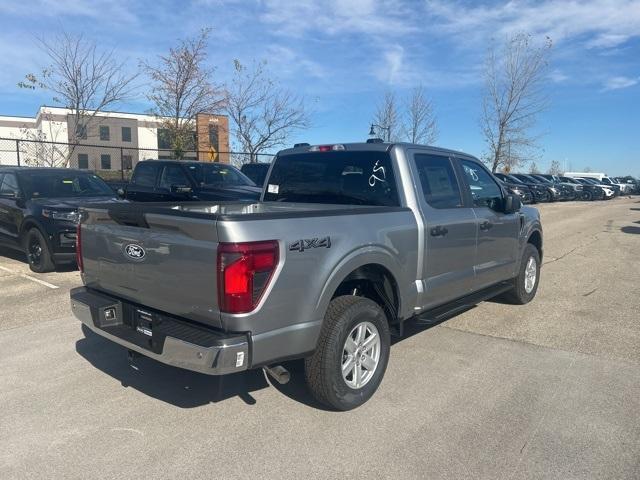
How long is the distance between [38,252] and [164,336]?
19.4 feet

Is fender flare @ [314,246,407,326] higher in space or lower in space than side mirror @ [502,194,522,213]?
lower

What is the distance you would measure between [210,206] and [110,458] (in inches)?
108

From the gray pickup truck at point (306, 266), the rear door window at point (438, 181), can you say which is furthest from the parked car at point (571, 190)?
the gray pickup truck at point (306, 266)

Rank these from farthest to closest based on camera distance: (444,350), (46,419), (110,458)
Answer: (444,350) < (46,419) < (110,458)

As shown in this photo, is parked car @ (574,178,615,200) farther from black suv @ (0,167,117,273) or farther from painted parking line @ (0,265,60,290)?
painted parking line @ (0,265,60,290)

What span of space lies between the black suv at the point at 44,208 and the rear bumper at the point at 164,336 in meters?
4.20

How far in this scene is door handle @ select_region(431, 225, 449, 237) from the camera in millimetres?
4324

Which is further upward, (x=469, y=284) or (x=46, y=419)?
(x=469, y=284)

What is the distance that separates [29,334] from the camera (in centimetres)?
513

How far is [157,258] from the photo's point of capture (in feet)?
10.4

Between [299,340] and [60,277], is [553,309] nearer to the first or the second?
[299,340]

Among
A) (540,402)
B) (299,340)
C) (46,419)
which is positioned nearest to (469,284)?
(540,402)

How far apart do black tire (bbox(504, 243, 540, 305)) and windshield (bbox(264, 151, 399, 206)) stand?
272 centimetres

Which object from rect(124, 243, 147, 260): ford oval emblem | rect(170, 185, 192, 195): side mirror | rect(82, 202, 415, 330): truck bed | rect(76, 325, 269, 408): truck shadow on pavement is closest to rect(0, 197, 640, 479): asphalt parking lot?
rect(76, 325, 269, 408): truck shadow on pavement
